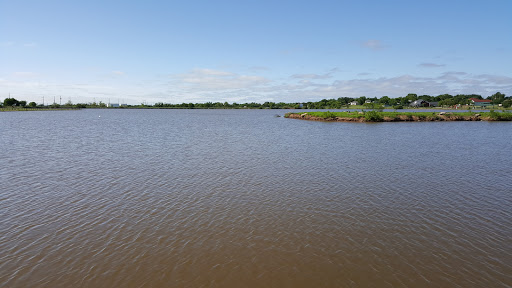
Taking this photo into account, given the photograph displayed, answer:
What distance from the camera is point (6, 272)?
8.99 metres

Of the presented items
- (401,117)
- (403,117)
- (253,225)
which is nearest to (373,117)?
(401,117)

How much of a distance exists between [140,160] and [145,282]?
63.1 ft

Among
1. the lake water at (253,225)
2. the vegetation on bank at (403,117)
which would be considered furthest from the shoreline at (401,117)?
the lake water at (253,225)

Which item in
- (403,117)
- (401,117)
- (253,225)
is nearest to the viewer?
(253,225)

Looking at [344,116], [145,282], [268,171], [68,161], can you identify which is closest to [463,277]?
[145,282]

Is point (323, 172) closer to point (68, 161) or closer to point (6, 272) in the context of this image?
point (6, 272)

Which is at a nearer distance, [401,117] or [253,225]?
[253,225]

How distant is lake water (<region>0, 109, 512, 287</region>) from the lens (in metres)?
9.11

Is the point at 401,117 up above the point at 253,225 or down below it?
above

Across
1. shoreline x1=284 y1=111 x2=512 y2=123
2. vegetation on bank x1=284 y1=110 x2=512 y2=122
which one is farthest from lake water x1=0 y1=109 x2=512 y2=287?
vegetation on bank x1=284 y1=110 x2=512 y2=122

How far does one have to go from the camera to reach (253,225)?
1264 cm

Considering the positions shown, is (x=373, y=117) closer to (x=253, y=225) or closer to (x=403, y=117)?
(x=403, y=117)

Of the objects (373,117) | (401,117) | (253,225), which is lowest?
(253,225)

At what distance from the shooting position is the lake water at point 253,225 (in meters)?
9.11
